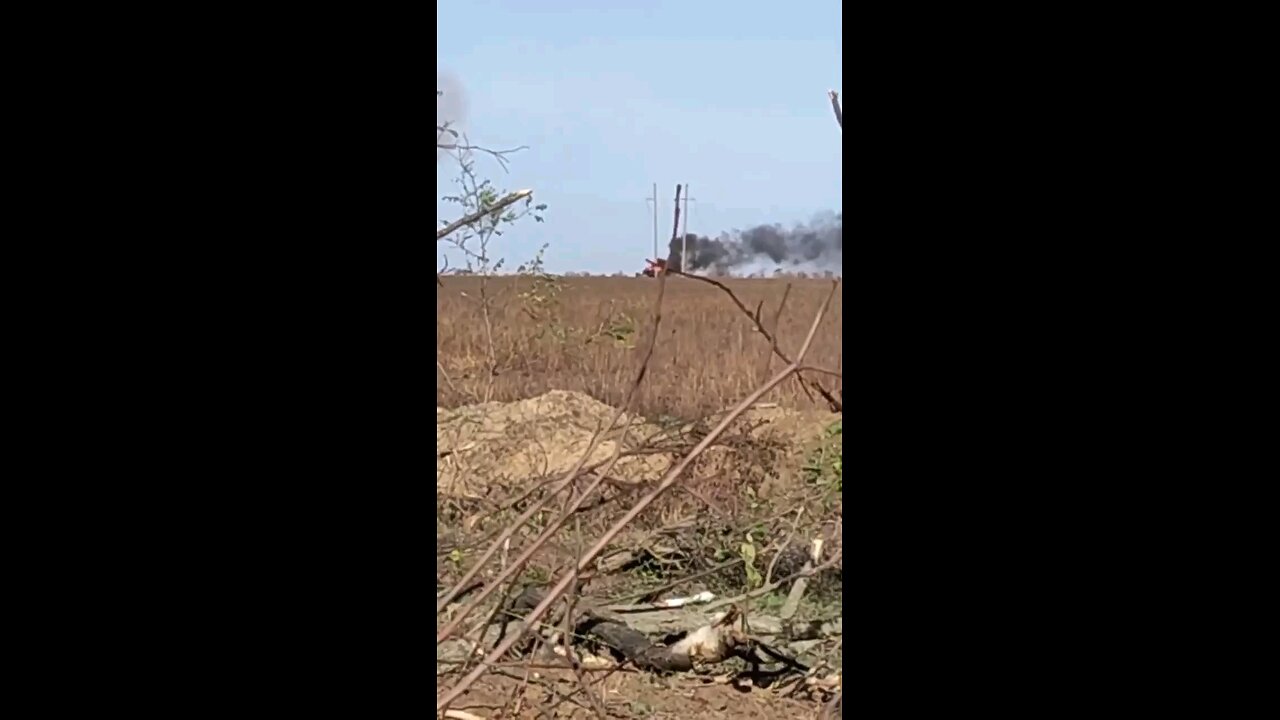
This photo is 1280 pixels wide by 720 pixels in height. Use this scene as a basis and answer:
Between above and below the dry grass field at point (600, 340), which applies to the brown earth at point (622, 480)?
below

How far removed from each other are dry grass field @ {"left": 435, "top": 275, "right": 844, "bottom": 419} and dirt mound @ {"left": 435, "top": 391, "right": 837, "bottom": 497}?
66 millimetres

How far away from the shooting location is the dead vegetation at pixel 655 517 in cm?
202

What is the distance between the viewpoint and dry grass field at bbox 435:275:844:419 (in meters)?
2.60

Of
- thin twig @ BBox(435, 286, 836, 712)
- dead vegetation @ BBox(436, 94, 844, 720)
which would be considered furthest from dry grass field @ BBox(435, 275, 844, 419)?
thin twig @ BBox(435, 286, 836, 712)

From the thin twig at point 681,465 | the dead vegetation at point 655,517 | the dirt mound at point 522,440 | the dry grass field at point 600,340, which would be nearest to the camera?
the thin twig at point 681,465

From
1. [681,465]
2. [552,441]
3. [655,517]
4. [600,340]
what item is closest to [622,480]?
[681,465]

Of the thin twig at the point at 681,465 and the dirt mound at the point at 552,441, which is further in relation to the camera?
the dirt mound at the point at 552,441

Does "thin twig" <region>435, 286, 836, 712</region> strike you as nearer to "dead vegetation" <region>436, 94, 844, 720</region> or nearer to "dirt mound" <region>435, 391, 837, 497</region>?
"dead vegetation" <region>436, 94, 844, 720</region>

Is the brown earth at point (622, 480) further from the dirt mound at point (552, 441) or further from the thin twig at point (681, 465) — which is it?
the thin twig at point (681, 465)

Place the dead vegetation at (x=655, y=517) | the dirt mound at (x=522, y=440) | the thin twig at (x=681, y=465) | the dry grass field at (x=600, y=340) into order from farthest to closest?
the dirt mound at (x=522, y=440) < the dry grass field at (x=600, y=340) < the dead vegetation at (x=655, y=517) < the thin twig at (x=681, y=465)

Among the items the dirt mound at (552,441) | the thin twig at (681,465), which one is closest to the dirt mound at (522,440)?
the dirt mound at (552,441)
